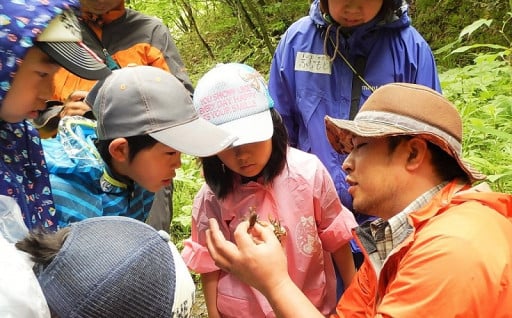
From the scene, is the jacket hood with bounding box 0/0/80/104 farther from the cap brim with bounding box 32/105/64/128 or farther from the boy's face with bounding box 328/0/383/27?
the boy's face with bounding box 328/0/383/27

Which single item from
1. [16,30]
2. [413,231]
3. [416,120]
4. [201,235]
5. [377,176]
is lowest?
[201,235]

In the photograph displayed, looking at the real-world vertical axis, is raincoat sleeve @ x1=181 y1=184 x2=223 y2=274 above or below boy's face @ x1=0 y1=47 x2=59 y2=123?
below

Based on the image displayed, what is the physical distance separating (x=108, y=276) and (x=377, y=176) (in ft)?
3.43

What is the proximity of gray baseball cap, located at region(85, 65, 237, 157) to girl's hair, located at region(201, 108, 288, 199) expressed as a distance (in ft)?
0.96

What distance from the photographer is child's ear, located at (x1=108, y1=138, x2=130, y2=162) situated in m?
2.05

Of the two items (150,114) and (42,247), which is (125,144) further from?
(42,247)

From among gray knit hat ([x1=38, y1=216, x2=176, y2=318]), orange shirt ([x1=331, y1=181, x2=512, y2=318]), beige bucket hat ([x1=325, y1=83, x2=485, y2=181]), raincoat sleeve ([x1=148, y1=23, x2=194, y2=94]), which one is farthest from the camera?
raincoat sleeve ([x1=148, y1=23, x2=194, y2=94])

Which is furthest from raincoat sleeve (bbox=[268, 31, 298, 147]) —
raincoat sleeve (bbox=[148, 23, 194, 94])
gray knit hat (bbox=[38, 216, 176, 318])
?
gray knit hat (bbox=[38, 216, 176, 318])

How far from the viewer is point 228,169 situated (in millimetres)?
2391

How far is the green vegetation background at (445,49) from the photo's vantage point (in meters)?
4.17

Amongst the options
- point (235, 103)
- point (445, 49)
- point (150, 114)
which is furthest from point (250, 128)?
point (445, 49)

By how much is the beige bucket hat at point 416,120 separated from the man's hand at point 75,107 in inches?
51.5

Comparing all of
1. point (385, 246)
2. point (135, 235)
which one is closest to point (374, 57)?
point (385, 246)

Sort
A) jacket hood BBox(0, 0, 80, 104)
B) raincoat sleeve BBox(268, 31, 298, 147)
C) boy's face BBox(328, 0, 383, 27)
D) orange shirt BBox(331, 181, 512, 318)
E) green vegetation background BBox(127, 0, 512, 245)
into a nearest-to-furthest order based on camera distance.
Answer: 1. orange shirt BBox(331, 181, 512, 318)
2. jacket hood BBox(0, 0, 80, 104)
3. boy's face BBox(328, 0, 383, 27)
4. raincoat sleeve BBox(268, 31, 298, 147)
5. green vegetation background BBox(127, 0, 512, 245)
